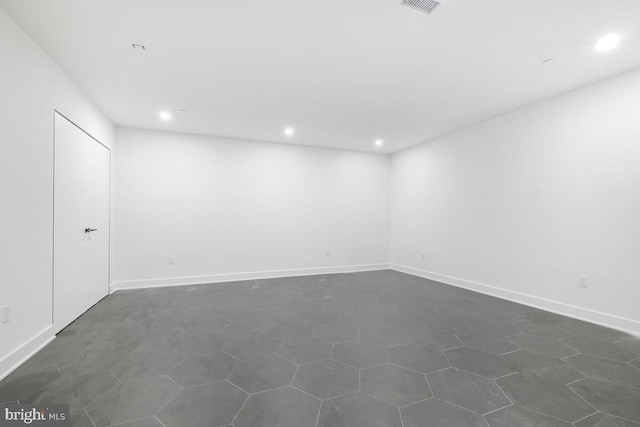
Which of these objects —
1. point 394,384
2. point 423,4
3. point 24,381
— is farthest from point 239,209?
point 423,4

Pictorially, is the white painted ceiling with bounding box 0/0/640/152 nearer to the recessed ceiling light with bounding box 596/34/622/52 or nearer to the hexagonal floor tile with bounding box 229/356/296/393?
the recessed ceiling light with bounding box 596/34/622/52

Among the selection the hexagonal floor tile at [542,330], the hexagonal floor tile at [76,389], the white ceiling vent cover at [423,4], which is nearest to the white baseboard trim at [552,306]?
the hexagonal floor tile at [542,330]

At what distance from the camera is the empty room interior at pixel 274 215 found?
1753 mm

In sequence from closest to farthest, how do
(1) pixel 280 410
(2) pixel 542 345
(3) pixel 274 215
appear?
(1) pixel 280 410 → (2) pixel 542 345 → (3) pixel 274 215

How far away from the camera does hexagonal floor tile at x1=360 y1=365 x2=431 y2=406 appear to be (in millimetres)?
1651

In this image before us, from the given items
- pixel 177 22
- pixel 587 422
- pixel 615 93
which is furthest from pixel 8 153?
pixel 615 93

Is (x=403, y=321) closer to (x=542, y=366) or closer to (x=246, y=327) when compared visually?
(x=542, y=366)

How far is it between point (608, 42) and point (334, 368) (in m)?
3.61

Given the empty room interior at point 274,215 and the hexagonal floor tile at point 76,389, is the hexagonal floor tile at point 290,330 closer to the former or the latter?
the empty room interior at point 274,215

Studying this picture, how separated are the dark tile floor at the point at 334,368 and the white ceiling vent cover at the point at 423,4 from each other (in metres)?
2.65

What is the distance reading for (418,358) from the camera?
213 centimetres

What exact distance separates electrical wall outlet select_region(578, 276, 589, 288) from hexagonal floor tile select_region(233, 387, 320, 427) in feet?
11.0

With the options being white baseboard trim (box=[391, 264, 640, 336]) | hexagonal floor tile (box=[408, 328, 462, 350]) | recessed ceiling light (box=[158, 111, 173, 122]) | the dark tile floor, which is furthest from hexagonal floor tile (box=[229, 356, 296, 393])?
recessed ceiling light (box=[158, 111, 173, 122])

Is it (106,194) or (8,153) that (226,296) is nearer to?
(106,194)
